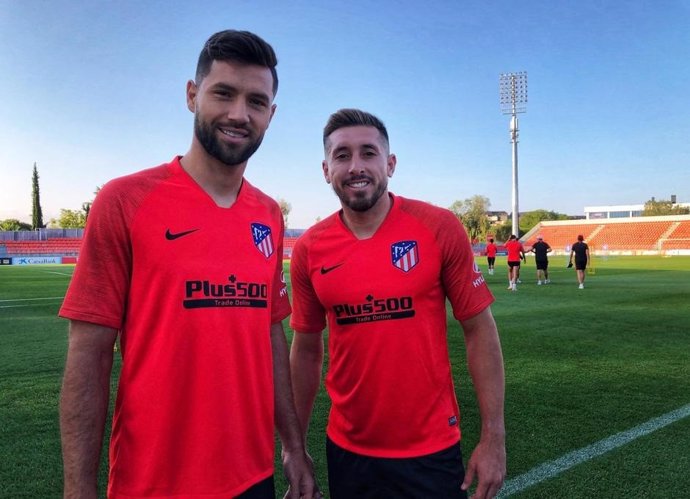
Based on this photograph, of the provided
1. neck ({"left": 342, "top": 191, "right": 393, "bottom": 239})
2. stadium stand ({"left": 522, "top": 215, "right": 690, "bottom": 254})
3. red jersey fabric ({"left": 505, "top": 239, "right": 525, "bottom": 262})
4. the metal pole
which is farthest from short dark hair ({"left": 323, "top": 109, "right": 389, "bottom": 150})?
stadium stand ({"left": 522, "top": 215, "right": 690, "bottom": 254})

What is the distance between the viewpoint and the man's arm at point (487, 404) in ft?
7.32

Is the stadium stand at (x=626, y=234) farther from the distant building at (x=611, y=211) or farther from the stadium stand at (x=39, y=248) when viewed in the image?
the stadium stand at (x=39, y=248)

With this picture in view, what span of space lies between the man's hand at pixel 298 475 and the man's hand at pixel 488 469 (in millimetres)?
667

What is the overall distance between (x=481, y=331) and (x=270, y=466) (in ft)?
3.63

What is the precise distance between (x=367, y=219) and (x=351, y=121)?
19.0 inches

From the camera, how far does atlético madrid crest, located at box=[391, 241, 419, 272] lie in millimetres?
2377

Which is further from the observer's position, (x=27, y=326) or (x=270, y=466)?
(x=27, y=326)

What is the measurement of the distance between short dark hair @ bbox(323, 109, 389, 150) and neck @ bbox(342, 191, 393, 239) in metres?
0.34

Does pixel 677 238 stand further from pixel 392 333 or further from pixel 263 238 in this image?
pixel 263 238

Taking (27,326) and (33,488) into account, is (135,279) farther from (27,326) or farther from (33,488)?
(27,326)

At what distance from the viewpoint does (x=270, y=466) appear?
1941 mm

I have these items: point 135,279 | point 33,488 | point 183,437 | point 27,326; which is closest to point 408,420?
point 183,437

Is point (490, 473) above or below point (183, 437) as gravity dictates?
below

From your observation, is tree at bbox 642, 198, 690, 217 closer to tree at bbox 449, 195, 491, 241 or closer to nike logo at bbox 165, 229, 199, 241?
tree at bbox 449, 195, 491, 241
